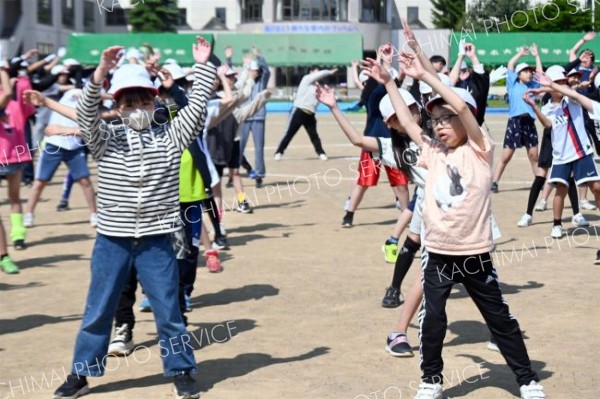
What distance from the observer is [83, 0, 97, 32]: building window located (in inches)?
3317

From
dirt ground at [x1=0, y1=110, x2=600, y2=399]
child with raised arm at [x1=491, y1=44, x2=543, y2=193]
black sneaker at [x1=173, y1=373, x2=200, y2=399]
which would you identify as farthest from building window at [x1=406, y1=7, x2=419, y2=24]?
black sneaker at [x1=173, y1=373, x2=200, y2=399]

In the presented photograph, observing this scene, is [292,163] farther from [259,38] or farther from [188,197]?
[259,38]

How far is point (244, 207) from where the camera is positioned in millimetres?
14586

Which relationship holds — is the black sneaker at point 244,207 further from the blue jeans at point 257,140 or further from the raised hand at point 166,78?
the raised hand at point 166,78

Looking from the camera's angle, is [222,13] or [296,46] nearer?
[296,46]

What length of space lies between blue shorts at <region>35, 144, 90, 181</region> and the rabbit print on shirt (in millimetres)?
7964

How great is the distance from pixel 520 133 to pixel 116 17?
81762mm

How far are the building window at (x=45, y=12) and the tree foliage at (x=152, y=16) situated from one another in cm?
1124

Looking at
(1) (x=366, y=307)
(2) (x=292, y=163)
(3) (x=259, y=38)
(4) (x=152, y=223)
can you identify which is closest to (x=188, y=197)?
(1) (x=366, y=307)

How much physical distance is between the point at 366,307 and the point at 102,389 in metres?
2.84

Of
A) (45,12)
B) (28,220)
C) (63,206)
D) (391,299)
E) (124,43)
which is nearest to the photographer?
(391,299)

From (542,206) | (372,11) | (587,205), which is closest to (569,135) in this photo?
(542,206)

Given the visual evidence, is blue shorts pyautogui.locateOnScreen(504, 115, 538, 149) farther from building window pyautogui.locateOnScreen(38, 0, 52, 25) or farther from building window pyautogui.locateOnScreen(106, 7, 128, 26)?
building window pyautogui.locateOnScreen(106, 7, 128, 26)

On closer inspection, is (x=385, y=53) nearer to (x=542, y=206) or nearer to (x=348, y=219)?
(x=348, y=219)
